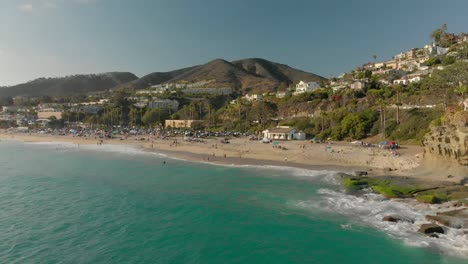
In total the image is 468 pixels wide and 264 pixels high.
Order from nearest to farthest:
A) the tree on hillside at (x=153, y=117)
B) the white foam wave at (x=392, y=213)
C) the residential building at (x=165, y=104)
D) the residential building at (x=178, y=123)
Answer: the white foam wave at (x=392, y=213), the residential building at (x=178, y=123), the tree on hillside at (x=153, y=117), the residential building at (x=165, y=104)

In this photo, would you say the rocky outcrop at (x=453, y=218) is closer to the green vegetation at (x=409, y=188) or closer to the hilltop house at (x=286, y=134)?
the green vegetation at (x=409, y=188)

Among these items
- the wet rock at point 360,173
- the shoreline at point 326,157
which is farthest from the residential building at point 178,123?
the wet rock at point 360,173

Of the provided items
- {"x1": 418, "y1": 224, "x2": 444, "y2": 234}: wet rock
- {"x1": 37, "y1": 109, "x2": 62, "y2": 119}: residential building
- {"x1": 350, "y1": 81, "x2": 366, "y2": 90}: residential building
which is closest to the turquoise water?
{"x1": 418, "y1": 224, "x2": 444, "y2": 234}: wet rock

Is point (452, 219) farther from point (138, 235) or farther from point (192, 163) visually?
point (192, 163)

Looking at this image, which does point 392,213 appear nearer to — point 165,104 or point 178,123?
point 178,123

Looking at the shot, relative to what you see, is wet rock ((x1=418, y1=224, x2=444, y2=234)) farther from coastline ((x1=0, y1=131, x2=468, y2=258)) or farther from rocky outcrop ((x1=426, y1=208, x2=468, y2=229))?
rocky outcrop ((x1=426, y1=208, x2=468, y2=229))

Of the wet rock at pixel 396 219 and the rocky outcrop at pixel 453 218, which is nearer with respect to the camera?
the rocky outcrop at pixel 453 218

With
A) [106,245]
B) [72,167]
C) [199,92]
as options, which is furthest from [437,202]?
[199,92]

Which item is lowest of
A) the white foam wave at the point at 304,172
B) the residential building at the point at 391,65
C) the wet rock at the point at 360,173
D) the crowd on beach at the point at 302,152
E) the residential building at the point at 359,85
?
the white foam wave at the point at 304,172
